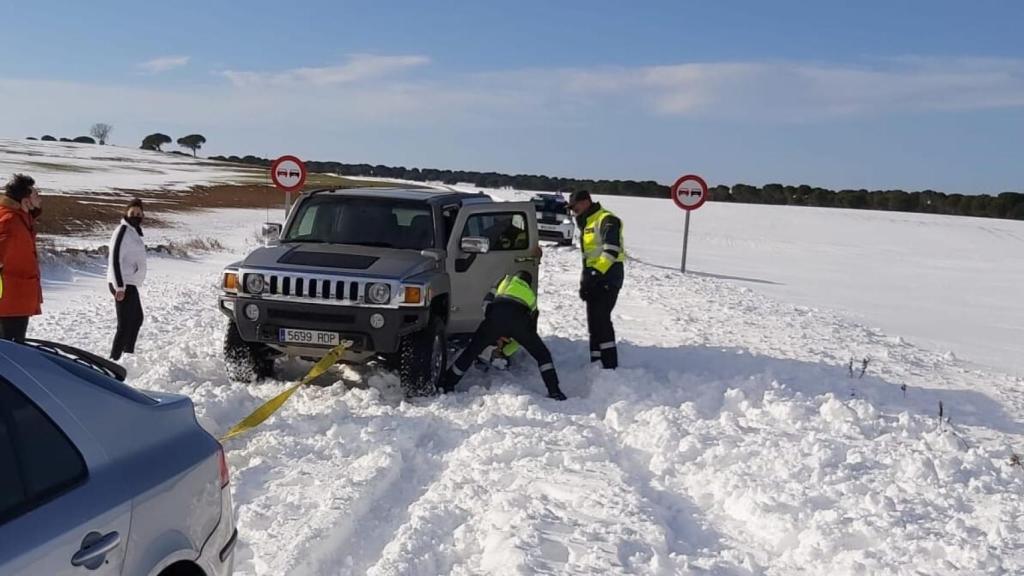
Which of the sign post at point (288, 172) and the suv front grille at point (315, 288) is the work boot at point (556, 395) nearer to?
the suv front grille at point (315, 288)

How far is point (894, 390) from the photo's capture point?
323 inches

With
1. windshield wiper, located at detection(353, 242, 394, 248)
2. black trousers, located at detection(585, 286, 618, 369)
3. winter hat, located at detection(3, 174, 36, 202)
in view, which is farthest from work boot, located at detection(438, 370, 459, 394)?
winter hat, located at detection(3, 174, 36, 202)

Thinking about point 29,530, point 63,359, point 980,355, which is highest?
point 63,359

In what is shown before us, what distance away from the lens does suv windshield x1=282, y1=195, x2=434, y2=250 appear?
878cm

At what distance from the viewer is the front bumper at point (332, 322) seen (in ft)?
25.2

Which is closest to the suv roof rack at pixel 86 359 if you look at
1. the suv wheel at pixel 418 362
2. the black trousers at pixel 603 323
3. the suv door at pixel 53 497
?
the suv door at pixel 53 497

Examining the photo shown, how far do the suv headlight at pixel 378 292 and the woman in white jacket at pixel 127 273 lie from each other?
2.40 metres

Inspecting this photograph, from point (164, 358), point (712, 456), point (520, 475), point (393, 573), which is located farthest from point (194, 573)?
point (164, 358)

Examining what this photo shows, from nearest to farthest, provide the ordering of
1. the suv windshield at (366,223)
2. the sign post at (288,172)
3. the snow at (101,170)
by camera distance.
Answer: the suv windshield at (366,223)
the sign post at (288,172)
the snow at (101,170)

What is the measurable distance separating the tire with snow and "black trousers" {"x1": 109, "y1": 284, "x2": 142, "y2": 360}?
1.11 m

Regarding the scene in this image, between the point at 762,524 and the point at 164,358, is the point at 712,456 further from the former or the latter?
the point at 164,358

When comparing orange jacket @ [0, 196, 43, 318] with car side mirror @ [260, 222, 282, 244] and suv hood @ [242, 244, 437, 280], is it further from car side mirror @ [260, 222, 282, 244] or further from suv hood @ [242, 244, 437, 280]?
car side mirror @ [260, 222, 282, 244]

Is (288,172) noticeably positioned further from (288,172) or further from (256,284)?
(256,284)

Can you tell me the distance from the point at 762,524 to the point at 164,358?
20.0ft
